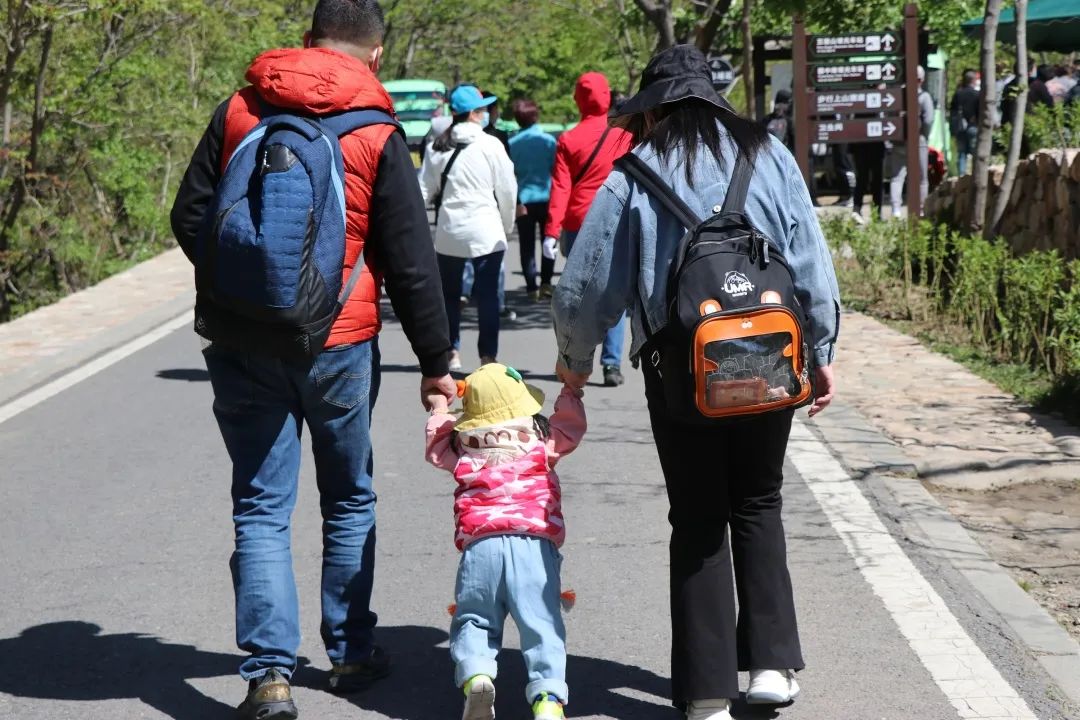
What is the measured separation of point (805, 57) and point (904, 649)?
40.5ft

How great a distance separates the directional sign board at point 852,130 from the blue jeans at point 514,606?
42.3 feet

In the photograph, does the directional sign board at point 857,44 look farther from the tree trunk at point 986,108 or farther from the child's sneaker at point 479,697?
the child's sneaker at point 479,697

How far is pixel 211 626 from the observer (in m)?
5.00

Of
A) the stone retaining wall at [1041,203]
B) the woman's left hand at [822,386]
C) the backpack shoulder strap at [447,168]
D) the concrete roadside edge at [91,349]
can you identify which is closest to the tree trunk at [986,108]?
the stone retaining wall at [1041,203]

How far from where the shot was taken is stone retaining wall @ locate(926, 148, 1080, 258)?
10.8 metres

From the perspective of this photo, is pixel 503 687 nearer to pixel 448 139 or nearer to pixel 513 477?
pixel 513 477

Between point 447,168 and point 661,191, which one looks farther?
point 447,168

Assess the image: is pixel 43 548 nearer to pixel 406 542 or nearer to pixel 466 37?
pixel 406 542

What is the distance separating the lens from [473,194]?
9.57m

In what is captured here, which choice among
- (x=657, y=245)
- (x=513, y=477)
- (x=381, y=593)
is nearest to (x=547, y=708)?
(x=513, y=477)

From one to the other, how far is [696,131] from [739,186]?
0.18 metres

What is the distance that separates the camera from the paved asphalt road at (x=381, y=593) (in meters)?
4.32

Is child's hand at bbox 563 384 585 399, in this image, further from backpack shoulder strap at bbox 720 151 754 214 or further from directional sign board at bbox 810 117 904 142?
directional sign board at bbox 810 117 904 142

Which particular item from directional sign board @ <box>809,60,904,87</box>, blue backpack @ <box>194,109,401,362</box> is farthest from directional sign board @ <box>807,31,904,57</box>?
blue backpack @ <box>194,109,401,362</box>
